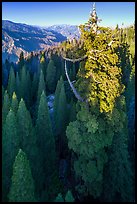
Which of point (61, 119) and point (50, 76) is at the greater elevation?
point (50, 76)

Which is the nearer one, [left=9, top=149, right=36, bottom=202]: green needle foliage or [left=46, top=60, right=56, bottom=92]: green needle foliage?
[left=9, top=149, right=36, bottom=202]: green needle foliage

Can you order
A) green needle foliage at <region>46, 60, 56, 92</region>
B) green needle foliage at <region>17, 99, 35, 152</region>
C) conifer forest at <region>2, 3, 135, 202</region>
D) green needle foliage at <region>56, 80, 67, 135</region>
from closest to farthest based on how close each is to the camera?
1. conifer forest at <region>2, 3, 135, 202</region>
2. green needle foliage at <region>17, 99, 35, 152</region>
3. green needle foliage at <region>56, 80, 67, 135</region>
4. green needle foliage at <region>46, 60, 56, 92</region>

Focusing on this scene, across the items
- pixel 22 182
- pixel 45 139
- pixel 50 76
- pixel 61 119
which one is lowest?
pixel 22 182

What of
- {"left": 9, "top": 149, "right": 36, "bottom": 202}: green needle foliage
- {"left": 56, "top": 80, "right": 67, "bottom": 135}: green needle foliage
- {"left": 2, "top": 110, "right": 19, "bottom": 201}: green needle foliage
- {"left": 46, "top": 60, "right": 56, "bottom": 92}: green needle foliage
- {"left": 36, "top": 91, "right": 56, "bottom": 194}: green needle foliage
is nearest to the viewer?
{"left": 9, "top": 149, "right": 36, "bottom": 202}: green needle foliage

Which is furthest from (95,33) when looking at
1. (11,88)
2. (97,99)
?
(11,88)

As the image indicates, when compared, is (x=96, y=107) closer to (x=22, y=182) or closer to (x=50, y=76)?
(x=22, y=182)

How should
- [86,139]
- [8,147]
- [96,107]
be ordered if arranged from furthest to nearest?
[8,147] < [86,139] < [96,107]

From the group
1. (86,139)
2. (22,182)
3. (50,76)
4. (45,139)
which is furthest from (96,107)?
(50,76)

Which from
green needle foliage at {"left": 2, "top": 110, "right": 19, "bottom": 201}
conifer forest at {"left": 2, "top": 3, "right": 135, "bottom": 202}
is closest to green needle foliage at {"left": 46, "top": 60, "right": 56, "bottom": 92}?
conifer forest at {"left": 2, "top": 3, "right": 135, "bottom": 202}

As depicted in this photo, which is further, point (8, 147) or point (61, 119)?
point (61, 119)

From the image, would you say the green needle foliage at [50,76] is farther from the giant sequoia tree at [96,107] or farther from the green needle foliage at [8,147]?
the giant sequoia tree at [96,107]

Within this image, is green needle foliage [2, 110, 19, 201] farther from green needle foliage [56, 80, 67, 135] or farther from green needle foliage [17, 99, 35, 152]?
green needle foliage [56, 80, 67, 135]
